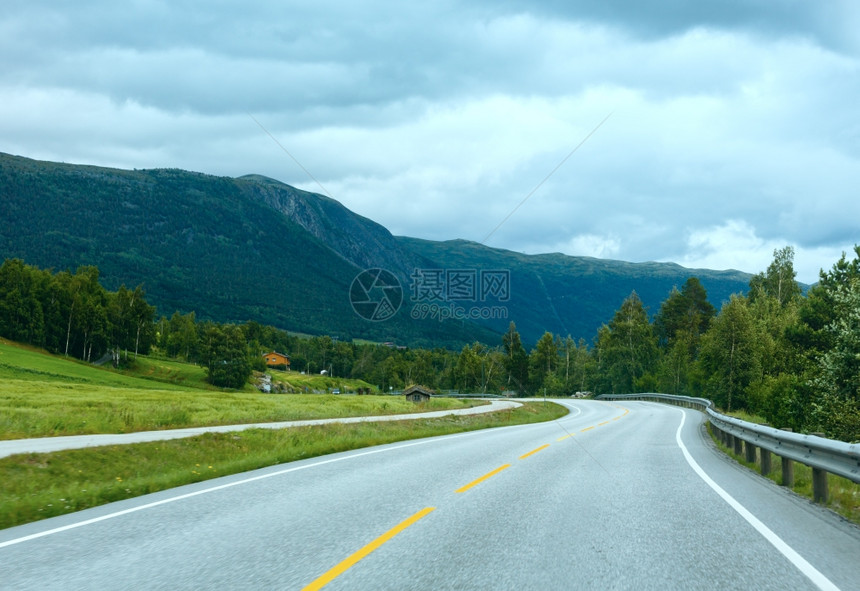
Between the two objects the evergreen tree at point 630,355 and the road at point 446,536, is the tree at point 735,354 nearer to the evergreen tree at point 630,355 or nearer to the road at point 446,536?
the evergreen tree at point 630,355

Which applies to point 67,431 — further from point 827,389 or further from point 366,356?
point 366,356

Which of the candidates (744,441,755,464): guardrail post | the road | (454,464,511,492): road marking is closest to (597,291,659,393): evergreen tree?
(744,441,755,464): guardrail post

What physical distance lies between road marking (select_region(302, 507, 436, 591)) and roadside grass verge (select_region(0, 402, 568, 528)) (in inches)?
191

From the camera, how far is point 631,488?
10.4m

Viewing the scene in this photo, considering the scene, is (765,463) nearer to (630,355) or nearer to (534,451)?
(534,451)

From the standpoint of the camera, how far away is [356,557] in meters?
6.00

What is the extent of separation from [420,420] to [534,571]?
27.7 m

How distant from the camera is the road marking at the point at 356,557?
5207 millimetres

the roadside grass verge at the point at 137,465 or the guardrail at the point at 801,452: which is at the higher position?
the guardrail at the point at 801,452

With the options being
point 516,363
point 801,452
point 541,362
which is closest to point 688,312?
point 541,362

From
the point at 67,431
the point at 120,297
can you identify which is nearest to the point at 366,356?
the point at 120,297

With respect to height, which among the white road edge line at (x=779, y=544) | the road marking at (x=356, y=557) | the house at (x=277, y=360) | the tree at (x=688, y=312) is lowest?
the house at (x=277, y=360)

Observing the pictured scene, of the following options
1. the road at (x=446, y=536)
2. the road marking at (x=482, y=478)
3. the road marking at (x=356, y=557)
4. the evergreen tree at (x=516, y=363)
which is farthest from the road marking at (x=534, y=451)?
the evergreen tree at (x=516, y=363)

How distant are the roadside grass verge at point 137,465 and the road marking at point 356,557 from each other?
4.84 meters
